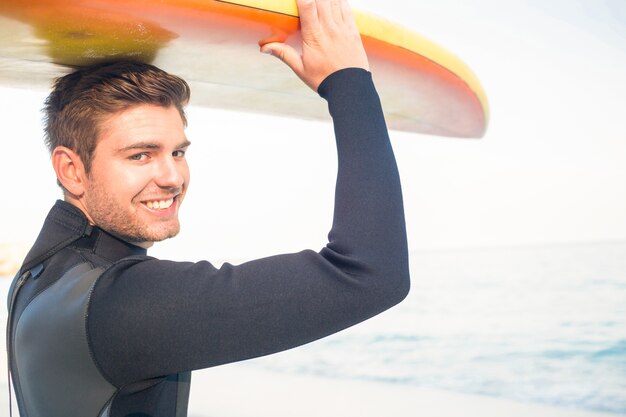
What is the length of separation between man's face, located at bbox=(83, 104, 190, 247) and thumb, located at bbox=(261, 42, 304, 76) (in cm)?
23

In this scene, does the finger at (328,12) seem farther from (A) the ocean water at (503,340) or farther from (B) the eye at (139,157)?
(A) the ocean water at (503,340)

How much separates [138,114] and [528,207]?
38.6 m

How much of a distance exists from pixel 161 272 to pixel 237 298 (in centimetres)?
12

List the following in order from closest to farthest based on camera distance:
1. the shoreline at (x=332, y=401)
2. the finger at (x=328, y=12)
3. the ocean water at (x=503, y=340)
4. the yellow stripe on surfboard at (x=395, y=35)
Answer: the finger at (x=328, y=12)
the yellow stripe on surfboard at (x=395, y=35)
the shoreline at (x=332, y=401)
the ocean water at (x=503, y=340)

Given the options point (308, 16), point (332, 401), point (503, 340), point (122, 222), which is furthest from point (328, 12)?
point (503, 340)

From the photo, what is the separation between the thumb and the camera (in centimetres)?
106

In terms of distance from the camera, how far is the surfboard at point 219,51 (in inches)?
45.8

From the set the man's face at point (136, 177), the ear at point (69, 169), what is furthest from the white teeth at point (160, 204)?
the ear at point (69, 169)

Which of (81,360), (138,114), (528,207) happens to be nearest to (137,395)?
(81,360)

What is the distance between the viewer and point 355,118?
3.12 feet

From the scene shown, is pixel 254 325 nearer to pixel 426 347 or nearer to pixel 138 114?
pixel 138 114

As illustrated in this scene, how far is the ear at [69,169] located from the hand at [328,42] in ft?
1.52

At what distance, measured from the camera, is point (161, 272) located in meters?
0.96

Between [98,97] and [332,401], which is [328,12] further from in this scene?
[332,401]
